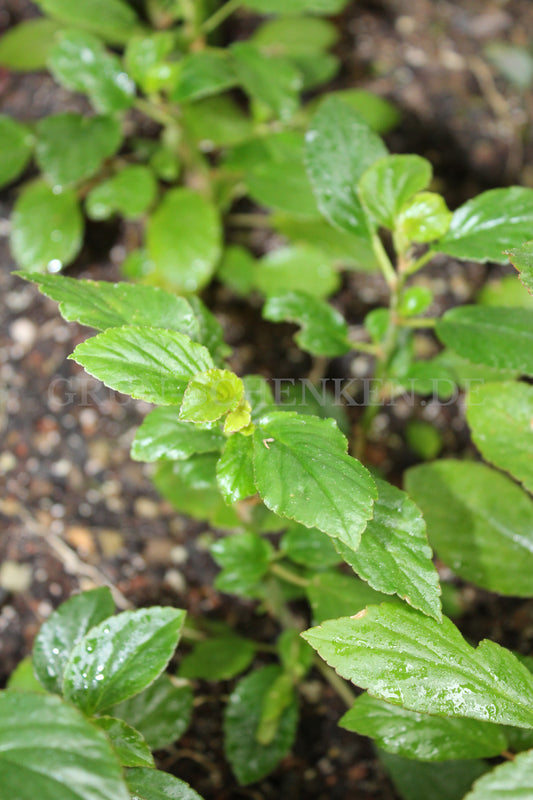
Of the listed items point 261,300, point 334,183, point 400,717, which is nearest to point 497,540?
point 400,717

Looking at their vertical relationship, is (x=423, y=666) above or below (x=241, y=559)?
above

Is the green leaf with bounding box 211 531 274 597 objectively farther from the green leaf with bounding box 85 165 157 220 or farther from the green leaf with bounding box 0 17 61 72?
the green leaf with bounding box 0 17 61 72

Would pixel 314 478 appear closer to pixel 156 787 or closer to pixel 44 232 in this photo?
pixel 156 787

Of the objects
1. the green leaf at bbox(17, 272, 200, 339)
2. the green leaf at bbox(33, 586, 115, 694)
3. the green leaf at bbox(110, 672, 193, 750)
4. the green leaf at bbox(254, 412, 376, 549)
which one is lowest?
the green leaf at bbox(110, 672, 193, 750)

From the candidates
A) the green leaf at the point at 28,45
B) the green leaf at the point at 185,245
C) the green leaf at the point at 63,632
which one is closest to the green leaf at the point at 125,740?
the green leaf at the point at 63,632

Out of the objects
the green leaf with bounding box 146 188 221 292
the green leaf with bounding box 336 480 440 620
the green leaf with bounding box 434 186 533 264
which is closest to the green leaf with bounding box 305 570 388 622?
the green leaf with bounding box 336 480 440 620

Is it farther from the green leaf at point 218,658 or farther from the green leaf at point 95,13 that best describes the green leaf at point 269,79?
the green leaf at point 218,658

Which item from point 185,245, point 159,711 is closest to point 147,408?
point 185,245

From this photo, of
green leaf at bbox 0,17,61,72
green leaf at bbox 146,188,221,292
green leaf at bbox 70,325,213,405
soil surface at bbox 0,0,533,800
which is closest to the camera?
green leaf at bbox 70,325,213,405
